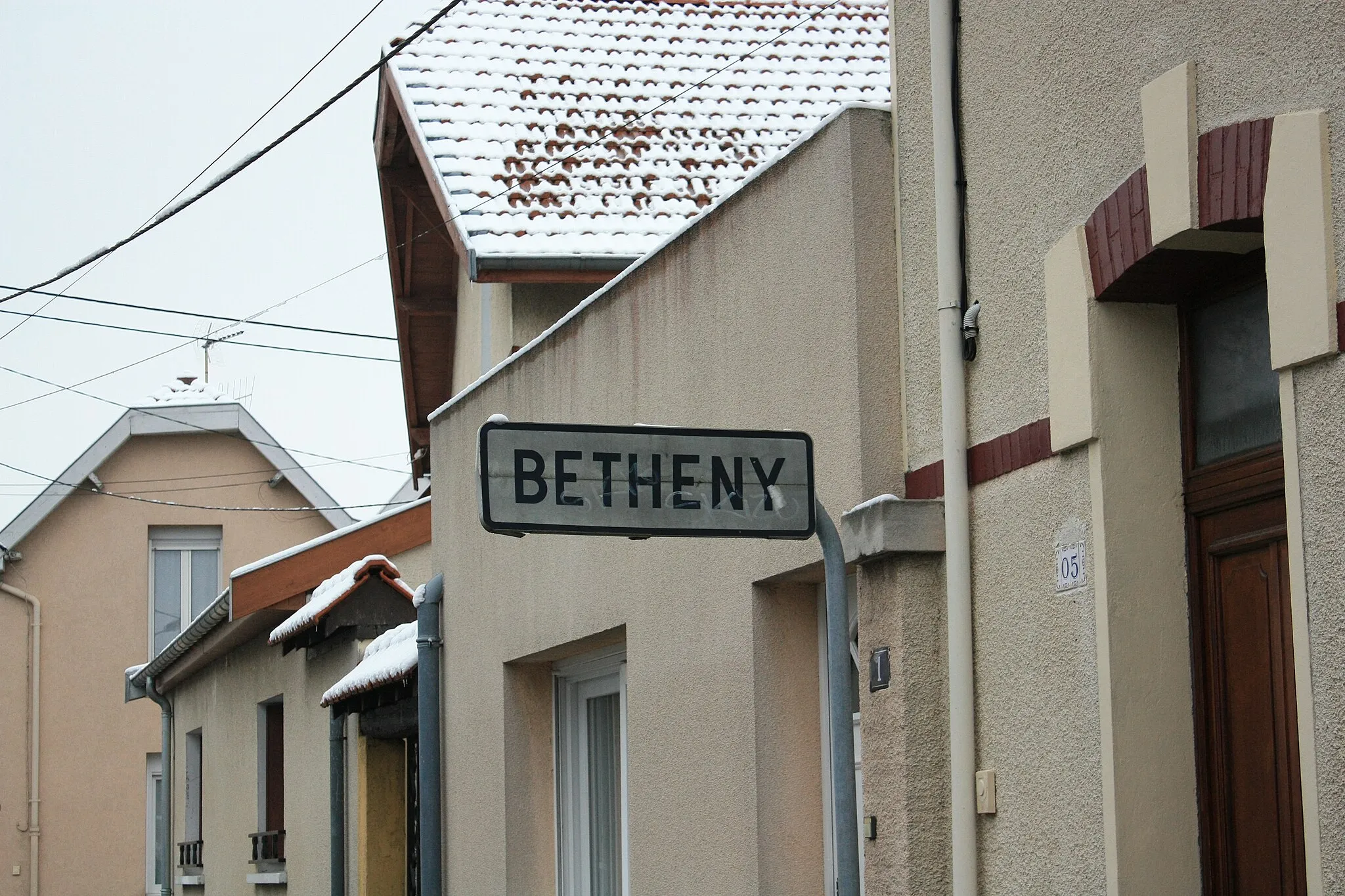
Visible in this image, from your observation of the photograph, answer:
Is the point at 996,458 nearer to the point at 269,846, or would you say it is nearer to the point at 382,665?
the point at 382,665

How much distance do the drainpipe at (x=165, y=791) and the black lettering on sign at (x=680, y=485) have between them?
16918mm

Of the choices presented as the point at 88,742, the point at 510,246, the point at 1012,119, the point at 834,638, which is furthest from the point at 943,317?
the point at 88,742

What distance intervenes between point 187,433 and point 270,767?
12050mm

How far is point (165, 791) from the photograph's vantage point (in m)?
20.2

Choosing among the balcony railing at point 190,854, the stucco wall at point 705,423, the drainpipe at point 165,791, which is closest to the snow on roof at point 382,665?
the stucco wall at point 705,423

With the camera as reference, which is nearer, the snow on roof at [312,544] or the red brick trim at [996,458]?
the red brick trim at [996,458]

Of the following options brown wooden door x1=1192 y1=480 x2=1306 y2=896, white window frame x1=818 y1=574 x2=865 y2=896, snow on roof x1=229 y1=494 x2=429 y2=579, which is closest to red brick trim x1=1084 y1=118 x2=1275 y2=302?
brown wooden door x1=1192 y1=480 x2=1306 y2=896

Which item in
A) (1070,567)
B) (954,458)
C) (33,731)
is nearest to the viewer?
(1070,567)

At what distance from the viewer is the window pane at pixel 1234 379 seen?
4.83 m

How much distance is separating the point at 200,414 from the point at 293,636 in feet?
48.4

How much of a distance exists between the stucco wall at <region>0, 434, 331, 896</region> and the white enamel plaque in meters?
22.4

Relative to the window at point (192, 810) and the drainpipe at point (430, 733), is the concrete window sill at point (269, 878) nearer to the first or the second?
the window at point (192, 810)

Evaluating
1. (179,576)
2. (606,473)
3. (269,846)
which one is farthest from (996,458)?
(179,576)

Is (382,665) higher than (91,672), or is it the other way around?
(91,672)
